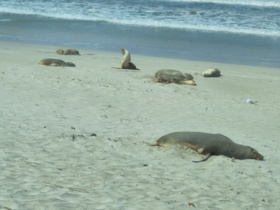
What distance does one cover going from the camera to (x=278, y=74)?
54.9ft

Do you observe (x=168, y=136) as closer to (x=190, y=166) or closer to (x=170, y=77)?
(x=190, y=166)

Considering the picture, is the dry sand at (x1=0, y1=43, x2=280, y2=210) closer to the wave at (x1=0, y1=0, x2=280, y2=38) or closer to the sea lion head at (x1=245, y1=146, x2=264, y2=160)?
the sea lion head at (x1=245, y1=146, x2=264, y2=160)

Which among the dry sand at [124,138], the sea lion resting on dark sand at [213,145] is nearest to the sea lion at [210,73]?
the dry sand at [124,138]

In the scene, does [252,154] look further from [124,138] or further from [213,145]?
[124,138]

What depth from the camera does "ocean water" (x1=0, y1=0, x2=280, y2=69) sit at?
2106 cm

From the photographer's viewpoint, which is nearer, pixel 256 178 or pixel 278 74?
pixel 256 178

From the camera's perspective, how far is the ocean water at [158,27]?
21.1 metres

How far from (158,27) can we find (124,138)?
20.4 meters

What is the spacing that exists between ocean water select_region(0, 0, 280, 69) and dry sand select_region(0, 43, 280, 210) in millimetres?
5191

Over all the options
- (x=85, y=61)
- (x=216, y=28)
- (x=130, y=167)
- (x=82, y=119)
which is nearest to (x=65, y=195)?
(x=130, y=167)

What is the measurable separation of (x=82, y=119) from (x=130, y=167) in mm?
2780

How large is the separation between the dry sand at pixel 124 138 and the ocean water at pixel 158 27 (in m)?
5.19

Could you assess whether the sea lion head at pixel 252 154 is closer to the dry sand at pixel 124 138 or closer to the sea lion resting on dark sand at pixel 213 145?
the sea lion resting on dark sand at pixel 213 145

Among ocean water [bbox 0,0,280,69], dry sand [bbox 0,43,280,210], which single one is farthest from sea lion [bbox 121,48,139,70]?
ocean water [bbox 0,0,280,69]
